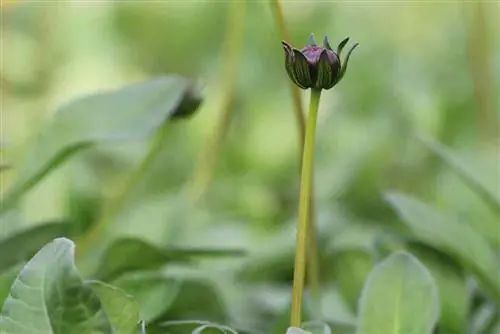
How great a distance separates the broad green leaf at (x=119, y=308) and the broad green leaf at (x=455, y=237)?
0.51ft

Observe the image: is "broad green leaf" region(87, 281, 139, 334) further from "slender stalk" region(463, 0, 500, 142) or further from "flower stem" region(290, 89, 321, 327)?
"slender stalk" region(463, 0, 500, 142)

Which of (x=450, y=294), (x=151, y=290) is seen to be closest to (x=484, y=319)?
(x=450, y=294)

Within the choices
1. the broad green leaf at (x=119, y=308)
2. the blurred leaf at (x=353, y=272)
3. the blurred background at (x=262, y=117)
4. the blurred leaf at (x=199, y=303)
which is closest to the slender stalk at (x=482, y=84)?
the blurred background at (x=262, y=117)

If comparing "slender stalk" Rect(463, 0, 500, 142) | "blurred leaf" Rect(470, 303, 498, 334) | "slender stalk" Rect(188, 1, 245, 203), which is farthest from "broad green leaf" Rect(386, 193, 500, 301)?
"slender stalk" Rect(463, 0, 500, 142)

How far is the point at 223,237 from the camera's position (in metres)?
0.51

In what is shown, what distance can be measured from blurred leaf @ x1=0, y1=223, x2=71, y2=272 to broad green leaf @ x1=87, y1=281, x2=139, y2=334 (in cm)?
11

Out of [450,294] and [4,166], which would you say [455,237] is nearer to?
[450,294]

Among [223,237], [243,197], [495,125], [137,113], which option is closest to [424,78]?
[495,125]

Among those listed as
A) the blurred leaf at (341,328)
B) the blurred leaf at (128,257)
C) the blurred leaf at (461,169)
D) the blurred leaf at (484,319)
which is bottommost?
the blurred leaf at (484,319)

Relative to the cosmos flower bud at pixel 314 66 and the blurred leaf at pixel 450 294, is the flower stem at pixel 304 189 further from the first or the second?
the blurred leaf at pixel 450 294

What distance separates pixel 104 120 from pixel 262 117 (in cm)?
47

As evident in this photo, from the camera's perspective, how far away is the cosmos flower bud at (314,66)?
9.0 inches

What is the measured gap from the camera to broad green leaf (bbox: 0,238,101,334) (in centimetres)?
23

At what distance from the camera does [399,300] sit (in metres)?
0.28
